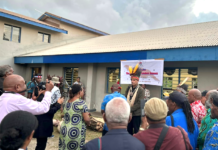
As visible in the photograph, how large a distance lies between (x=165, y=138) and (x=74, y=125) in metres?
1.68

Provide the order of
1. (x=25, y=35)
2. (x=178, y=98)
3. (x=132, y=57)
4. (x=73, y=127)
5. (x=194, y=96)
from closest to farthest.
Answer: (x=178, y=98) < (x=73, y=127) < (x=194, y=96) < (x=132, y=57) < (x=25, y=35)

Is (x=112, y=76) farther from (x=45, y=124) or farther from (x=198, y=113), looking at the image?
(x=198, y=113)

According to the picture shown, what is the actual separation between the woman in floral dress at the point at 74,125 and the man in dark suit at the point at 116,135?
1352 millimetres

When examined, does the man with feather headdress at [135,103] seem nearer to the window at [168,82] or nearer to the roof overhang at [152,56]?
the roof overhang at [152,56]

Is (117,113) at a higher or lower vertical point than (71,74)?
lower

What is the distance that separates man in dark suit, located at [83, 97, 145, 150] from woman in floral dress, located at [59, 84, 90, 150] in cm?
135

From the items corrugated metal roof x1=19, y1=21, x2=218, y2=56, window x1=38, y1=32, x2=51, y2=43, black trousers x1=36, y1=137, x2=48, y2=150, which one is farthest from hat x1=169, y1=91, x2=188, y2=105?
window x1=38, y1=32, x2=51, y2=43

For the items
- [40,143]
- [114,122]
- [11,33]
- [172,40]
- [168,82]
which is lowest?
[40,143]

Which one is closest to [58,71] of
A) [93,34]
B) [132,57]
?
[132,57]

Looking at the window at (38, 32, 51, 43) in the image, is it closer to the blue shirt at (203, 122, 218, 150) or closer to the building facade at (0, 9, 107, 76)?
the building facade at (0, 9, 107, 76)

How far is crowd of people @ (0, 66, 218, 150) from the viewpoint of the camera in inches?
49.6

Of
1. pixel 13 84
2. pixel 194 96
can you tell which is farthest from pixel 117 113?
pixel 194 96

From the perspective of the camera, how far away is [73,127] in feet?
8.93

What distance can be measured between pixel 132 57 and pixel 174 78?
78.0 inches
